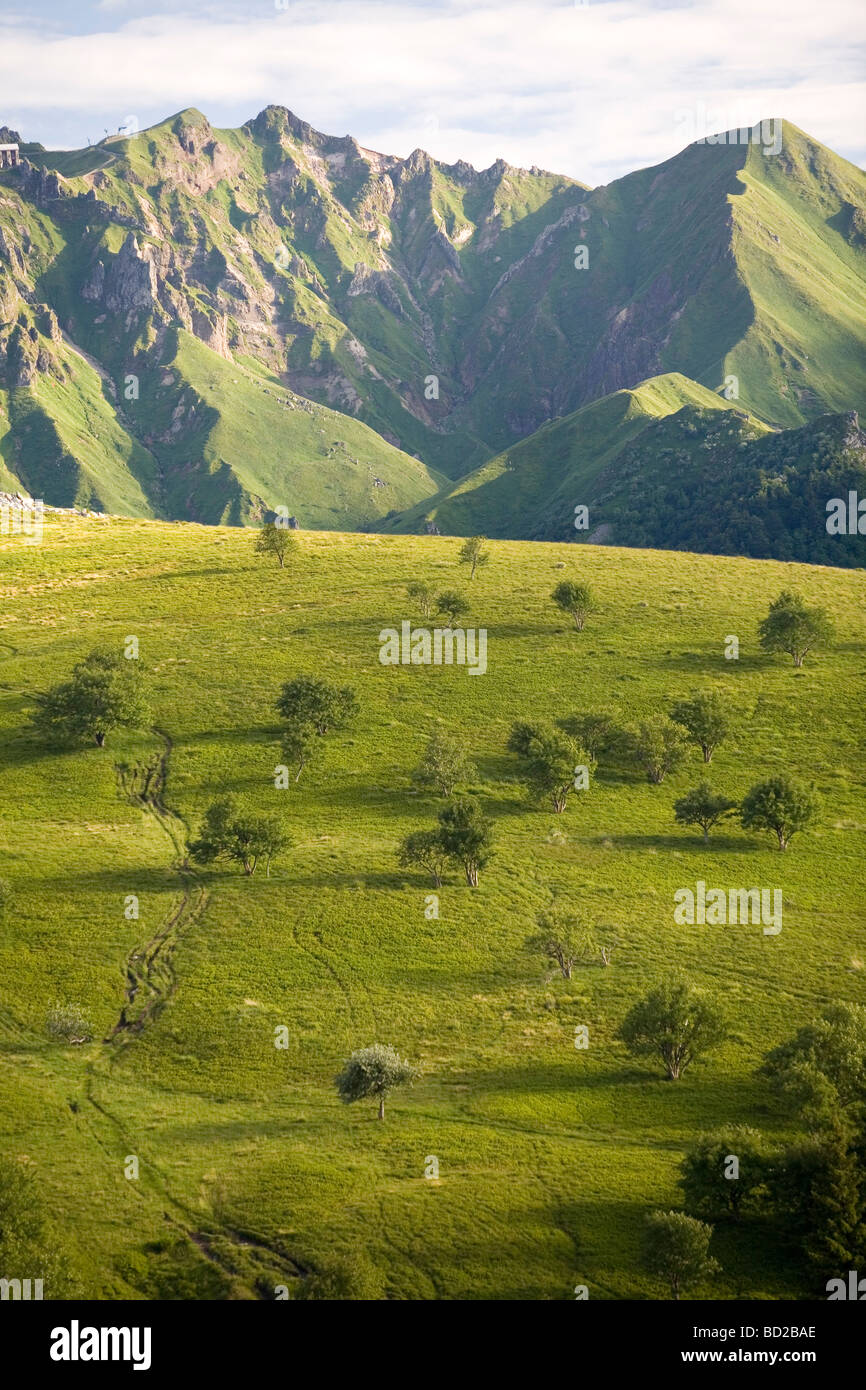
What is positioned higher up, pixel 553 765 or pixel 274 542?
pixel 274 542

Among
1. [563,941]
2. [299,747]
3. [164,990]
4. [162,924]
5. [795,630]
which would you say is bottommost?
[164,990]

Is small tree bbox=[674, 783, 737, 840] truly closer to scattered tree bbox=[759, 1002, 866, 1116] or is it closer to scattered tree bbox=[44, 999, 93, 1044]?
scattered tree bbox=[759, 1002, 866, 1116]

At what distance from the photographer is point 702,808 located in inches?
3238

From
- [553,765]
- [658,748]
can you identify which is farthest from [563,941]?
[658,748]

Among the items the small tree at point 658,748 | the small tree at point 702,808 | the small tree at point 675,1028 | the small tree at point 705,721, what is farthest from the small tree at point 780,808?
the small tree at point 675,1028

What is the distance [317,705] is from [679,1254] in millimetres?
60755

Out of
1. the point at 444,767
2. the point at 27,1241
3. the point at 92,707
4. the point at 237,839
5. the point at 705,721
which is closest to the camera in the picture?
the point at 27,1241

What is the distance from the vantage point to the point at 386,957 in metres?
67.2

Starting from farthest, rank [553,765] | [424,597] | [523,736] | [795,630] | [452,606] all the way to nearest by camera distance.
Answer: [424,597], [452,606], [795,630], [523,736], [553,765]

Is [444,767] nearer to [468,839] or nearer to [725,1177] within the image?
[468,839]

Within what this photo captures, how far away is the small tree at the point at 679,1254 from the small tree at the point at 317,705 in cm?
5775

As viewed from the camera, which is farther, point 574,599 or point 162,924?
point 574,599

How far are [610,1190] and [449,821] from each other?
3170cm
